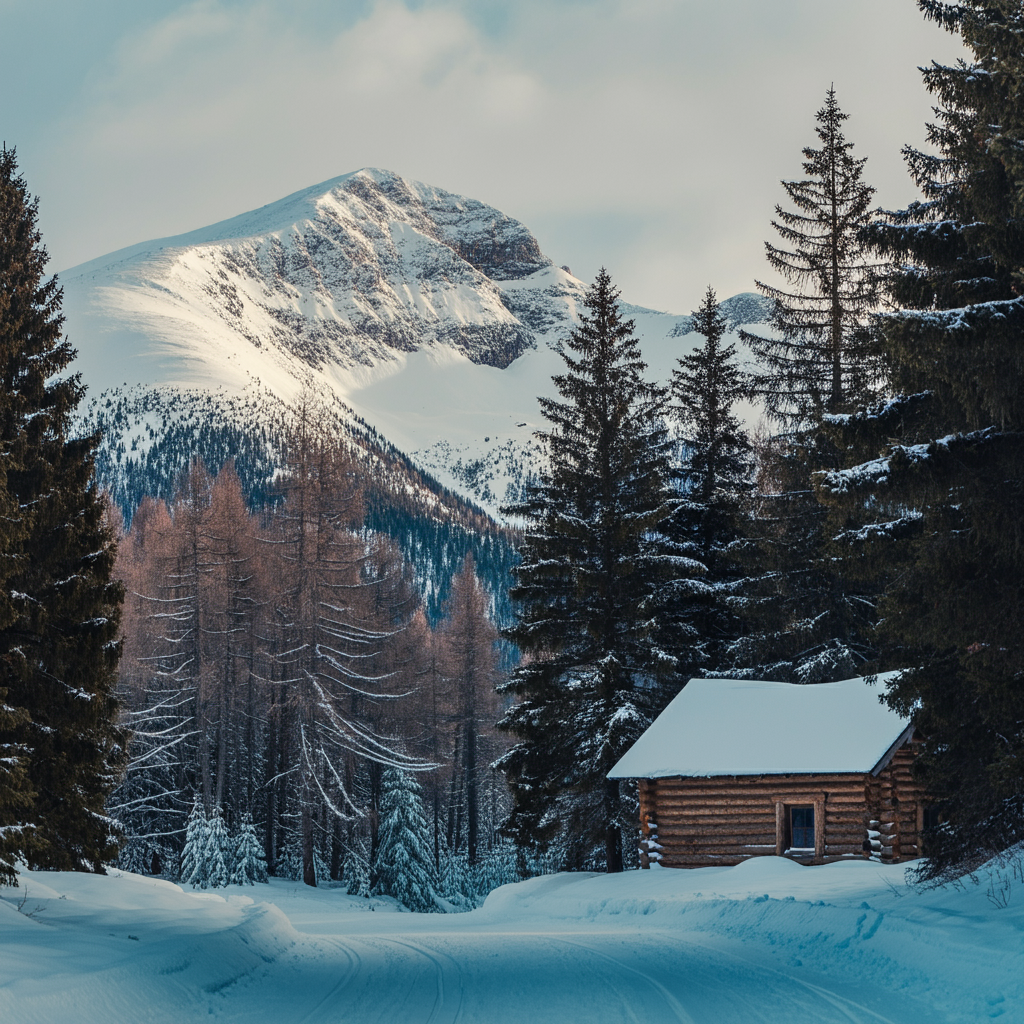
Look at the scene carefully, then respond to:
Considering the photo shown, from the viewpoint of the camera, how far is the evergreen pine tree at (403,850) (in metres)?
35.7

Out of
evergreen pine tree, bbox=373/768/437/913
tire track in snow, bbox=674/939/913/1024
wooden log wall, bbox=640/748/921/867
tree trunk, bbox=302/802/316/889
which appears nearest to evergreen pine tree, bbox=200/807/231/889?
tree trunk, bbox=302/802/316/889

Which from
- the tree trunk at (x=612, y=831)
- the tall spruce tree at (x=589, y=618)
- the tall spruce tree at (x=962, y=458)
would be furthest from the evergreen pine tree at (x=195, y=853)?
the tall spruce tree at (x=962, y=458)

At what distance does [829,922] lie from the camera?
475 inches

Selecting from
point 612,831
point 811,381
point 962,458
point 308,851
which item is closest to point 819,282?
point 811,381

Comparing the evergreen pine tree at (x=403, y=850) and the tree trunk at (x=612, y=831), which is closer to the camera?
the tree trunk at (x=612, y=831)

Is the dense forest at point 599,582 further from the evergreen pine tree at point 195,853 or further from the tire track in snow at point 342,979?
the tire track in snow at point 342,979

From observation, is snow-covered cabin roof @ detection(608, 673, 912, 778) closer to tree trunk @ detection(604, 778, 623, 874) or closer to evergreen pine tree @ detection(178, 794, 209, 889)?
tree trunk @ detection(604, 778, 623, 874)

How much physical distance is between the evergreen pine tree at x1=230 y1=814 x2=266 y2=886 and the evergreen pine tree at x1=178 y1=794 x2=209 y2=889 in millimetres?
1184

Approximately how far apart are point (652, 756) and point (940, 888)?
39.7 ft

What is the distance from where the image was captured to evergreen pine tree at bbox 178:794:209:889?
33.7m

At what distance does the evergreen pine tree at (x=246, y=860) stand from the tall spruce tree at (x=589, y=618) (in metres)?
11.7

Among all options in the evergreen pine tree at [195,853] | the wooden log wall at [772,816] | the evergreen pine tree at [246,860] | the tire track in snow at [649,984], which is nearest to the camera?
the tire track in snow at [649,984]

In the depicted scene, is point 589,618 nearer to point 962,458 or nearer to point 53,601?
point 53,601

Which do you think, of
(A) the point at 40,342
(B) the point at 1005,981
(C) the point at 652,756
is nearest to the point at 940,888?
(B) the point at 1005,981
